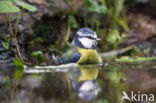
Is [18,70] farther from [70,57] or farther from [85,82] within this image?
[85,82]

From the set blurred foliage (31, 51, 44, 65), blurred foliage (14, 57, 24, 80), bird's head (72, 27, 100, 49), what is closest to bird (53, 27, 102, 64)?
bird's head (72, 27, 100, 49)

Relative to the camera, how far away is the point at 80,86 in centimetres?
314

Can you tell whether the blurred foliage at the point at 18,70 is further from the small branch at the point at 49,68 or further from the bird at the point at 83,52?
the bird at the point at 83,52

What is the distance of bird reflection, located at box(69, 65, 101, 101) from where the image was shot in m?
2.80

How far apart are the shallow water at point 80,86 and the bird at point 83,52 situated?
178mm

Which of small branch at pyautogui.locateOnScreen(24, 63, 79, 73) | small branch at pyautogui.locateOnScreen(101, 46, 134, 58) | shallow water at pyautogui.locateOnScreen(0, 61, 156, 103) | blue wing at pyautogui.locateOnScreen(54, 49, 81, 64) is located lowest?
shallow water at pyautogui.locateOnScreen(0, 61, 156, 103)

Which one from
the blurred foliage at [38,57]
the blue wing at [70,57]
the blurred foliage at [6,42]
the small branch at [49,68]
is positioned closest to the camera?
the small branch at [49,68]

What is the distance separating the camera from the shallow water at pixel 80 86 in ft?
8.64

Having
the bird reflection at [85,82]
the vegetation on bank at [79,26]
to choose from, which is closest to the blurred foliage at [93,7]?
the vegetation on bank at [79,26]

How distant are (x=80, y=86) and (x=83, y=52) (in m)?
1.56

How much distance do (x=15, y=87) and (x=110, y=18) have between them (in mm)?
4210

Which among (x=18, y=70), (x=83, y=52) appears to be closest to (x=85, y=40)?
(x=83, y=52)

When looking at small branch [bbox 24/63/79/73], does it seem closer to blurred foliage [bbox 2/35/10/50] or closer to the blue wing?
the blue wing

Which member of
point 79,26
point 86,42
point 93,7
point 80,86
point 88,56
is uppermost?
point 93,7
